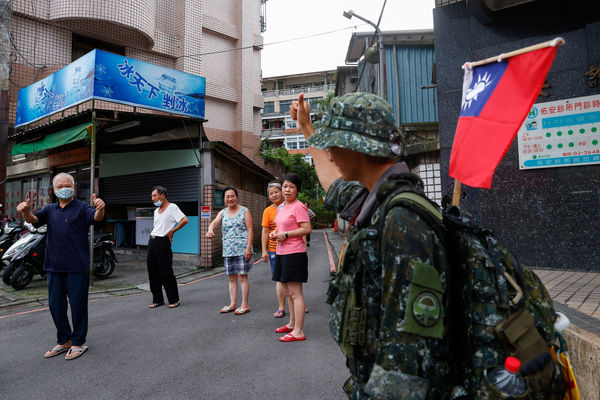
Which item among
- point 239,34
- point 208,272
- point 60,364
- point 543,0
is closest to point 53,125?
point 208,272

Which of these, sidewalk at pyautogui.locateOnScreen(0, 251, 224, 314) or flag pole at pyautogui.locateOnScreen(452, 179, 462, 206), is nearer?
flag pole at pyautogui.locateOnScreen(452, 179, 462, 206)

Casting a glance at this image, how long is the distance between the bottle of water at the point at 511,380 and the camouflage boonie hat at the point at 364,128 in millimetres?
720

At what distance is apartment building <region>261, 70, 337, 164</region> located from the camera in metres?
43.8

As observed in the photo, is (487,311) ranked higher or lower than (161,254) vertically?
higher

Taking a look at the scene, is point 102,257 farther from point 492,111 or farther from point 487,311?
point 487,311

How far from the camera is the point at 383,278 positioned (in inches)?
41.4

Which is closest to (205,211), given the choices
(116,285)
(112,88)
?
(116,285)

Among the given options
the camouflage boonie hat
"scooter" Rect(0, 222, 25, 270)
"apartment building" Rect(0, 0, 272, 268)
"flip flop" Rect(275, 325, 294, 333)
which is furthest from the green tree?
the camouflage boonie hat

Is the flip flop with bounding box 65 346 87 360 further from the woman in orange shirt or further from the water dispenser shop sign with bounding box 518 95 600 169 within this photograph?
the water dispenser shop sign with bounding box 518 95 600 169

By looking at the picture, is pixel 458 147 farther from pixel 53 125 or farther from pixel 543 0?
pixel 53 125

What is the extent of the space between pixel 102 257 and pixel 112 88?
3894mm

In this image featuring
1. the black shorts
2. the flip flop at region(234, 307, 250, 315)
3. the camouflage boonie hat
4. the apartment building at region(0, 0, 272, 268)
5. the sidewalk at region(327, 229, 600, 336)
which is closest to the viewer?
the camouflage boonie hat

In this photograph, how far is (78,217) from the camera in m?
3.98

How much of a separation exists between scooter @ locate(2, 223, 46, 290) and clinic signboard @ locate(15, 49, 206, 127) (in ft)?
10.1
